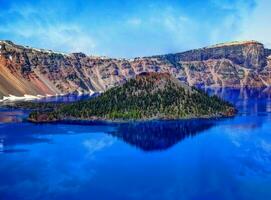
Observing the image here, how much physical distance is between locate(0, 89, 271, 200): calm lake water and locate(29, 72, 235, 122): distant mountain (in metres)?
8.94

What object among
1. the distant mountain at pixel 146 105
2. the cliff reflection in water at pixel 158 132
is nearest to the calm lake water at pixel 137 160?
the cliff reflection in water at pixel 158 132

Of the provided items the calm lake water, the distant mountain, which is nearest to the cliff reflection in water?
the calm lake water

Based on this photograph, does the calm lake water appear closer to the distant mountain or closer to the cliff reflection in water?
the cliff reflection in water

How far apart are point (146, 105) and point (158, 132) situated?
27.6 metres

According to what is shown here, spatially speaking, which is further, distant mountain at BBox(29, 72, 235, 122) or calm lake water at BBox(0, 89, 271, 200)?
distant mountain at BBox(29, 72, 235, 122)

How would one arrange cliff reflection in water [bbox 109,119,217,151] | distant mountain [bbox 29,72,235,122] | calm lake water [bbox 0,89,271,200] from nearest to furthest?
calm lake water [bbox 0,89,271,200]
cliff reflection in water [bbox 109,119,217,151]
distant mountain [bbox 29,72,235,122]

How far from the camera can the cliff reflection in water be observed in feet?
300

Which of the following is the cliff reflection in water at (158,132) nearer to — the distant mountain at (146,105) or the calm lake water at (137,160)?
the calm lake water at (137,160)

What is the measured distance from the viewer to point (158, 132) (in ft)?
339

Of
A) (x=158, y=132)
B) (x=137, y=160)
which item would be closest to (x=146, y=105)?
(x=158, y=132)

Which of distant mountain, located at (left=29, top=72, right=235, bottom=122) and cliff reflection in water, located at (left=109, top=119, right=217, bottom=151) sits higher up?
distant mountain, located at (left=29, top=72, right=235, bottom=122)

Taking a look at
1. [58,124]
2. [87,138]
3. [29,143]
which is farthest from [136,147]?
[58,124]

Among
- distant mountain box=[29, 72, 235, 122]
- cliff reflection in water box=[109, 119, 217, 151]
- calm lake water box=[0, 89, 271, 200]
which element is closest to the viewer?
calm lake water box=[0, 89, 271, 200]

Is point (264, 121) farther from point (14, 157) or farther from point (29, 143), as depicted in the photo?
point (14, 157)
